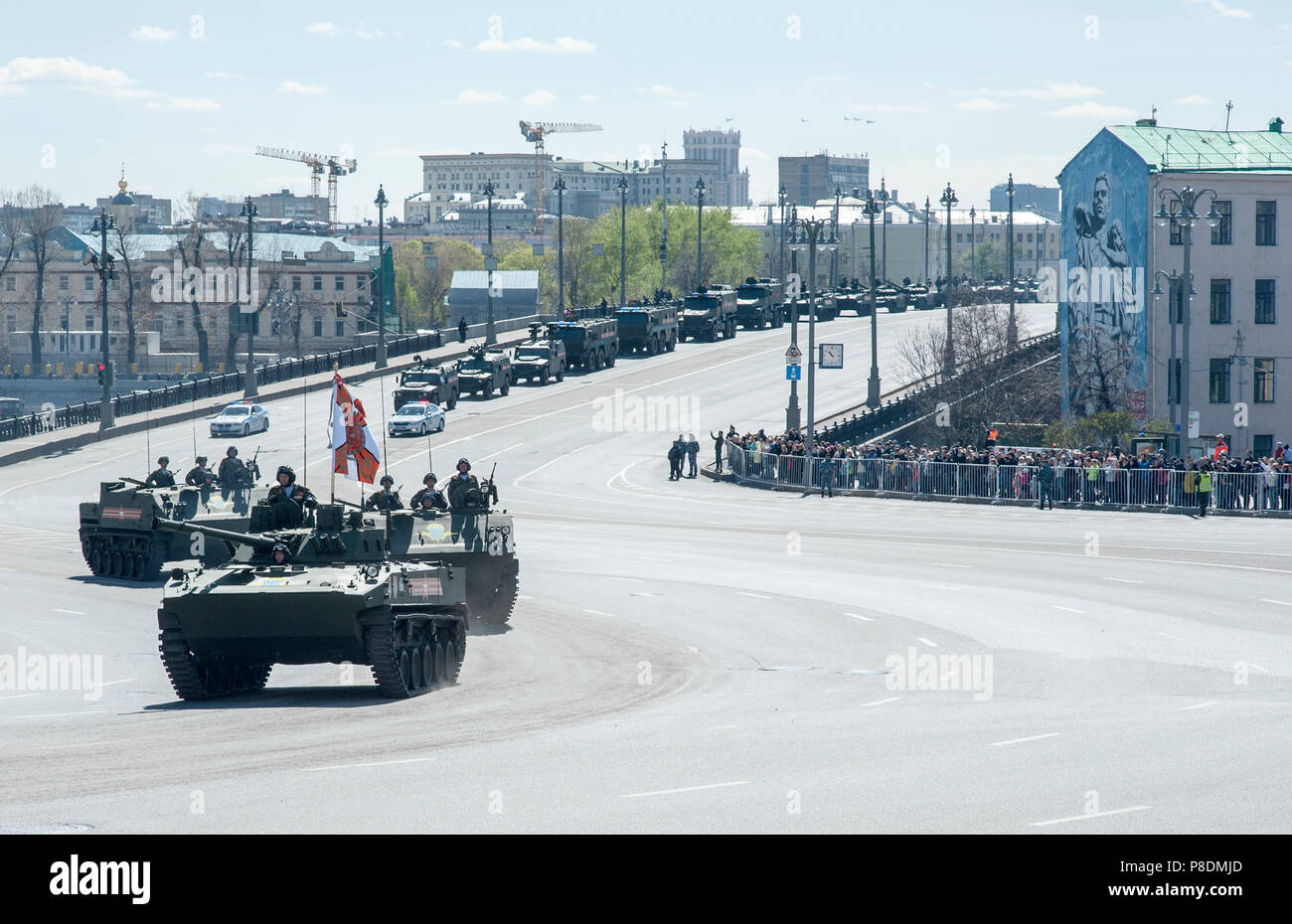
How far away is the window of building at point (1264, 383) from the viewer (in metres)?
60.0

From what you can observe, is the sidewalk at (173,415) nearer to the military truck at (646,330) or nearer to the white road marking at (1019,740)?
the military truck at (646,330)

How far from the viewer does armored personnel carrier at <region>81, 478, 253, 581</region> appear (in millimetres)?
31609

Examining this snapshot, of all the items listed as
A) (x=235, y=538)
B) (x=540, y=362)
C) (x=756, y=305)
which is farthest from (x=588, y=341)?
(x=235, y=538)

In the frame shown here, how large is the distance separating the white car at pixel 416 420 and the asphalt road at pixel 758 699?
67.6 feet

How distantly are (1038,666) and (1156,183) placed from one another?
42.0 metres

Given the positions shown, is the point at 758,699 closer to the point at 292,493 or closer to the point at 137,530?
the point at 292,493

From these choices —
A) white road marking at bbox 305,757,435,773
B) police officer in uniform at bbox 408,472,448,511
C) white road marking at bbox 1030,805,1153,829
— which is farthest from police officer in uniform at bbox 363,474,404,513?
white road marking at bbox 1030,805,1153,829

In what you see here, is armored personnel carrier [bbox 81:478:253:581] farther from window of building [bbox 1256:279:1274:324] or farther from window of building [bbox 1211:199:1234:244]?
window of building [bbox 1256:279:1274:324]

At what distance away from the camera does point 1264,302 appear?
2359 inches

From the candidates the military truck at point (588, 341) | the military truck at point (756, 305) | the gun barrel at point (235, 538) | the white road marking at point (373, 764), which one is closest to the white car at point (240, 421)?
the military truck at point (588, 341)

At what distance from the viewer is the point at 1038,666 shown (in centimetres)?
2000

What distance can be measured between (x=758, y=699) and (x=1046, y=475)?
26.3 m

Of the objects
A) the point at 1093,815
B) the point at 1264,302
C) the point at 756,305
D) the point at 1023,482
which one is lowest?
the point at 1023,482

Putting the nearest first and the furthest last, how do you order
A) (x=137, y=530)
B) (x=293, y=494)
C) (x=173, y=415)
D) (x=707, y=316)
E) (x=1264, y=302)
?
(x=293, y=494), (x=137, y=530), (x=1264, y=302), (x=173, y=415), (x=707, y=316)
